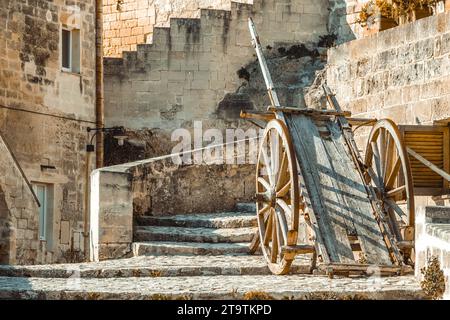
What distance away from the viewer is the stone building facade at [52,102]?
76.2 ft

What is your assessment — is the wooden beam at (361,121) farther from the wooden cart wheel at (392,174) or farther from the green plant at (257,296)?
the green plant at (257,296)

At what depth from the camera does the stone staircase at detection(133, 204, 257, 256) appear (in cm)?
1659

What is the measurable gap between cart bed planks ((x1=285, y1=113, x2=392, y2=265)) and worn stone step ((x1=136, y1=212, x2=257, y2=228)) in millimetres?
2384

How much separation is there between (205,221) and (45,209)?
6334 mm

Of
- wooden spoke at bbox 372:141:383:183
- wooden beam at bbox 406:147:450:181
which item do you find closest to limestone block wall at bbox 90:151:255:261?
wooden beam at bbox 406:147:450:181

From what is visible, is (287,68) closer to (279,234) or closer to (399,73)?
(399,73)

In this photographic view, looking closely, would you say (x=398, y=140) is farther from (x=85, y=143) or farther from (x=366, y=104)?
(x=85, y=143)

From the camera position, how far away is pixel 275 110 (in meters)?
15.5

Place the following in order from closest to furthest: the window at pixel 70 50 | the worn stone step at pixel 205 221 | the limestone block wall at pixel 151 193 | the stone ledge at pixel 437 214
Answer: the stone ledge at pixel 437 214
the limestone block wall at pixel 151 193
the worn stone step at pixel 205 221
the window at pixel 70 50

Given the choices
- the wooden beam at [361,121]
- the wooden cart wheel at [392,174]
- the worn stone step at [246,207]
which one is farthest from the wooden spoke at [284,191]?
the worn stone step at [246,207]
